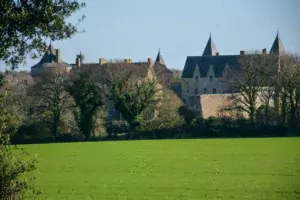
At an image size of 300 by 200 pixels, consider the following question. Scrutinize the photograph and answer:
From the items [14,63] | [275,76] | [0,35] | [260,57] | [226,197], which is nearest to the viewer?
[0,35]

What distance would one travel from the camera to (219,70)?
9281cm

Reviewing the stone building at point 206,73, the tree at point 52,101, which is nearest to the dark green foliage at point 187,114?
the tree at point 52,101

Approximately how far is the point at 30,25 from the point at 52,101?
38.9 m

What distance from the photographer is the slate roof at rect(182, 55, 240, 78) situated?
92.1m

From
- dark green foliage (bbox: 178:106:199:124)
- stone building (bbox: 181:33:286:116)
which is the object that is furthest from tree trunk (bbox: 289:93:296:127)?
stone building (bbox: 181:33:286:116)

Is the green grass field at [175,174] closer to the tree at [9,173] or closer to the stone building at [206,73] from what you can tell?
the tree at [9,173]

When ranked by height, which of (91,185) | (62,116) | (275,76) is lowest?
(91,185)

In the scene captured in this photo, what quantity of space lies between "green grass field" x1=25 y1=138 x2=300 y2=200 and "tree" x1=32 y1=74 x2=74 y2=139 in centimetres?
1751

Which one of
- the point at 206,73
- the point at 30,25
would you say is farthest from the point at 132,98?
the point at 206,73

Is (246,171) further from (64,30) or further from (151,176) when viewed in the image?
(64,30)

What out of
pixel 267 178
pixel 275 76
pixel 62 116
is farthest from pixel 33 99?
pixel 267 178

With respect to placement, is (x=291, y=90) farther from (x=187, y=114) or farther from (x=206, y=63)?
(x=206, y=63)

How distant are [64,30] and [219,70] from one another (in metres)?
81.7

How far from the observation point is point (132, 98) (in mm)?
50219
